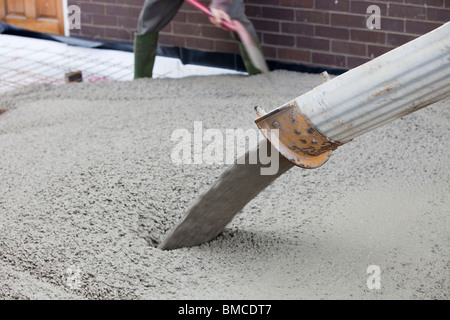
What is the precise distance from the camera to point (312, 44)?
14.0 feet

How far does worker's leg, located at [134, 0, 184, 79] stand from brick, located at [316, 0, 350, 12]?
0.90 m

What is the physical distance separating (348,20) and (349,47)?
18 cm

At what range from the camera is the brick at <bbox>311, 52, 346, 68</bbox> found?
4.20m

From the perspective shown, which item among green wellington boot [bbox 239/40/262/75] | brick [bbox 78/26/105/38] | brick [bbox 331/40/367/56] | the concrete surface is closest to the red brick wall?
brick [bbox 331/40/367/56]

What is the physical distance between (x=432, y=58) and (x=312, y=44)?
297cm

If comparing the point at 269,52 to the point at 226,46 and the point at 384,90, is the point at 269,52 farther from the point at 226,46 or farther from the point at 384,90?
the point at 384,90

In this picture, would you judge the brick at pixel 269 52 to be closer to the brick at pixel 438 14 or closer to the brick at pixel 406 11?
the brick at pixel 406 11

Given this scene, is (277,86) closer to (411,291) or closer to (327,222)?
(327,222)

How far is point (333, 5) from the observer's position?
4086 mm

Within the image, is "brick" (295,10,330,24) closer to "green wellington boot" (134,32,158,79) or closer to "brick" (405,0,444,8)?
"brick" (405,0,444,8)

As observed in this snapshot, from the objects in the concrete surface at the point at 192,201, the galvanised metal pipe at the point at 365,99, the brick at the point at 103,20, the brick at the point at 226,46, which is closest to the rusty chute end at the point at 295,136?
the galvanised metal pipe at the point at 365,99

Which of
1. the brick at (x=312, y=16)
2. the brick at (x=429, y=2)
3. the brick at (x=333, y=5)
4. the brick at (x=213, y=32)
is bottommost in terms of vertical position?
the brick at (x=213, y=32)

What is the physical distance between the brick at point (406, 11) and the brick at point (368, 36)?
0.48 feet

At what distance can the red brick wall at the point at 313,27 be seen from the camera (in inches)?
153
